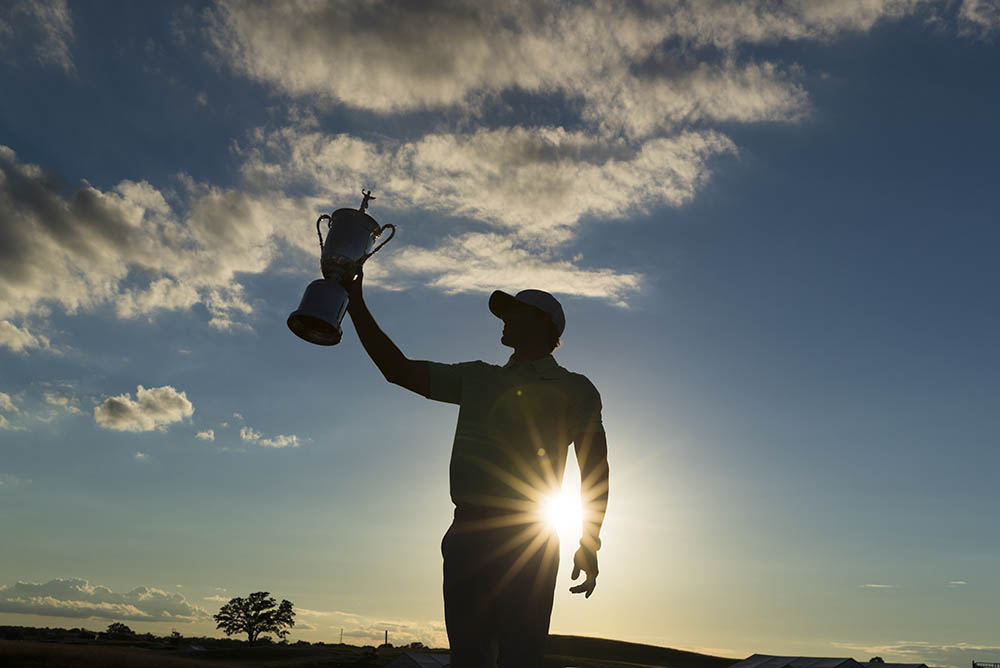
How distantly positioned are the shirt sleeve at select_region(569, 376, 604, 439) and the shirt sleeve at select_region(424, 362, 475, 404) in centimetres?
63

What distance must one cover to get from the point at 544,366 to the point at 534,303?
0.36 meters

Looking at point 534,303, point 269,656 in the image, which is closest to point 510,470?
point 534,303

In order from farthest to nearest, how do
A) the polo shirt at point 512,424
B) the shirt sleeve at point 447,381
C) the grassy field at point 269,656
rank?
1. the grassy field at point 269,656
2. the shirt sleeve at point 447,381
3. the polo shirt at point 512,424

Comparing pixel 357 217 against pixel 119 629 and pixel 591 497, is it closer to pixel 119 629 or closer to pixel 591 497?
pixel 591 497

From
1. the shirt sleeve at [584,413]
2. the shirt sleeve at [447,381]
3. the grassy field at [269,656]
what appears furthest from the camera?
the grassy field at [269,656]

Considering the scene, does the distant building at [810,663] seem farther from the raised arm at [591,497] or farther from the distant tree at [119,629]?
the distant tree at [119,629]

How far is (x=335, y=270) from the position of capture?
4.23m

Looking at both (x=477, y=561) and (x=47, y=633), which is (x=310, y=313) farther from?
(x=47, y=633)

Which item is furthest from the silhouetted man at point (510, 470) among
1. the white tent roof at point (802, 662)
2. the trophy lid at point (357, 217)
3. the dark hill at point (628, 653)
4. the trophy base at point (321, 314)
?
the dark hill at point (628, 653)

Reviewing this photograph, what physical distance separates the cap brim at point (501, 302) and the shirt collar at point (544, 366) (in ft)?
0.99

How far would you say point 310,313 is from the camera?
13.1 ft

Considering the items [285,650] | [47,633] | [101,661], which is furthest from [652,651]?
[101,661]

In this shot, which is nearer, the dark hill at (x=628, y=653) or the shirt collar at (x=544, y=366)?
the shirt collar at (x=544, y=366)

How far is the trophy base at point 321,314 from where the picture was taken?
158 inches
